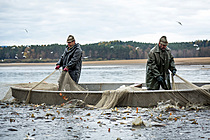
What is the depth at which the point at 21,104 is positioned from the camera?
37.2 feet

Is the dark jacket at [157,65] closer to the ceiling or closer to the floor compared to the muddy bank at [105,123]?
closer to the ceiling

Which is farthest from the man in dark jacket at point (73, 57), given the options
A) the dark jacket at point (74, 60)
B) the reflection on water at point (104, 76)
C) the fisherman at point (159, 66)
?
the fisherman at point (159, 66)

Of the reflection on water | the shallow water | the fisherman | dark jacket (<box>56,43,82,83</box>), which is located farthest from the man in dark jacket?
the fisherman

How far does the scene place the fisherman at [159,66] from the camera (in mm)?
10359

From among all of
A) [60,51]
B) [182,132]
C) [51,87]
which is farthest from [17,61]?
[182,132]

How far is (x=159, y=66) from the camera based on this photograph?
1048cm

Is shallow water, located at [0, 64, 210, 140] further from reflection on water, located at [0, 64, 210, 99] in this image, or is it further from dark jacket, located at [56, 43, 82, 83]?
reflection on water, located at [0, 64, 210, 99]

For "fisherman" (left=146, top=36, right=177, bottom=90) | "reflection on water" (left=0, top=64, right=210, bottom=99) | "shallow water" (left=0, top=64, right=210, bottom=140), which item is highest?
"fisherman" (left=146, top=36, right=177, bottom=90)

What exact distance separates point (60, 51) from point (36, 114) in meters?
79.9

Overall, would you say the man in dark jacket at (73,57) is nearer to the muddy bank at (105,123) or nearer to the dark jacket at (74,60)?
the dark jacket at (74,60)

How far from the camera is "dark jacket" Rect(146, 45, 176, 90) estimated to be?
1039 centimetres

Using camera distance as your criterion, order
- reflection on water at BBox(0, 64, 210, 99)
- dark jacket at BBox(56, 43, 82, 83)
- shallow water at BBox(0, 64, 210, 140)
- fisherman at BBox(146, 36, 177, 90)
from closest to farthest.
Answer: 1. shallow water at BBox(0, 64, 210, 140)
2. fisherman at BBox(146, 36, 177, 90)
3. dark jacket at BBox(56, 43, 82, 83)
4. reflection on water at BBox(0, 64, 210, 99)

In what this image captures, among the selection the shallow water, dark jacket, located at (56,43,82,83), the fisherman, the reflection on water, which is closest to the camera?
the shallow water

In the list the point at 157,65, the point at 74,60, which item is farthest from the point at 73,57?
the point at 157,65
